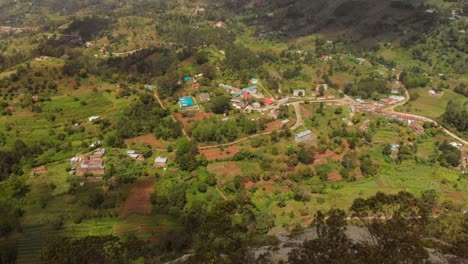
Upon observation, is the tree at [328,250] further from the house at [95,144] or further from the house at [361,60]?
the house at [361,60]

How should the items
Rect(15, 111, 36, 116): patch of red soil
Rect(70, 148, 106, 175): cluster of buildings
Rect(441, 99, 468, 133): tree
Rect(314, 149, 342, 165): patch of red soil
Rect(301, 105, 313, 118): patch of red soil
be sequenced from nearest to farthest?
Rect(70, 148, 106, 175): cluster of buildings
Rect(314, 149, 342, 165): patch of red soil
Rect(15, 111, 36, 116): patch of red soil
Rect(441, 99, 468, 133): tree
Rect(301, 105, 313, 118): patch of red soil

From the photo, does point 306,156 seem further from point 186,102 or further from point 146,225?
point 186,102

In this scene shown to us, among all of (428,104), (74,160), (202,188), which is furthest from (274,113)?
(74,160)

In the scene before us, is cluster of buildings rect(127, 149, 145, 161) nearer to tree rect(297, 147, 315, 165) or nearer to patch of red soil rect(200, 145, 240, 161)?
patch of red soil rect(200, 145, 240, 161)

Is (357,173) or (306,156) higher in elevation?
(306,156)

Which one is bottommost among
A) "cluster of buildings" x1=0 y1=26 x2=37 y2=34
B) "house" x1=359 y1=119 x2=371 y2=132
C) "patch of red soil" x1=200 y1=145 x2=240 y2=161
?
"cluster of buildings" x1=0 y1=26 x2=37 y2=34

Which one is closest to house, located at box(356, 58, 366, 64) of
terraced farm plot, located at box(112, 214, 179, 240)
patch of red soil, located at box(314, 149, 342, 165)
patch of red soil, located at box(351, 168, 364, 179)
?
patch of red soil, located at box(314, 149, 342, 165)
